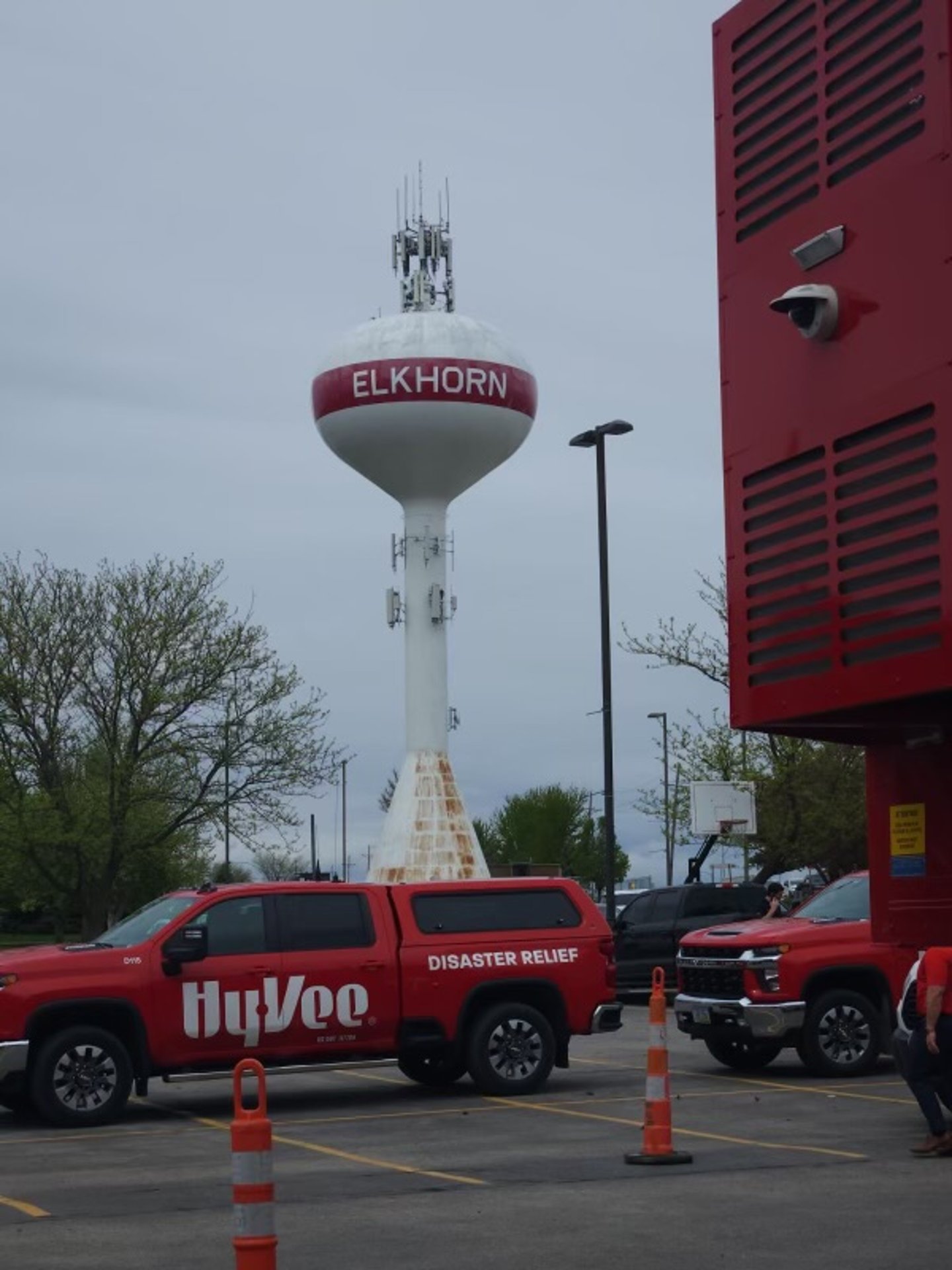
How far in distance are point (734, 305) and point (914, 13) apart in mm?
1863

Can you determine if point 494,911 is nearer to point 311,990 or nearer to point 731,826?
point 311,990

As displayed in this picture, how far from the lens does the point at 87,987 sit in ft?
52.7

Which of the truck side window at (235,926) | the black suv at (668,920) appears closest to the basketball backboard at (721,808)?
the black suv at (668,920)

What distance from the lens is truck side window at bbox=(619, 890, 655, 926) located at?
30.9 metres

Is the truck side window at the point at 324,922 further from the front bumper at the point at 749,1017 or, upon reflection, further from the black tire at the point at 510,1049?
the front bumper at the point at 749,1017

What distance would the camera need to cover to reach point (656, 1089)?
12344mm

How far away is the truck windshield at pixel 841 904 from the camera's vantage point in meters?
19.1

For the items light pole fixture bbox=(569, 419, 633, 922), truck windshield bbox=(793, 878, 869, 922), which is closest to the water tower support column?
light pole fixture bbox=(569, 419, 633, 922)

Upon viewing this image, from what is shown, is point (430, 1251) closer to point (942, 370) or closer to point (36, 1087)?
point (942, 370)

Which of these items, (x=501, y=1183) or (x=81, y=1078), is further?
(x=81, y=1078)

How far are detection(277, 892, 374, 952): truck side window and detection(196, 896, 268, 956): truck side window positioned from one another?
0.19 metres

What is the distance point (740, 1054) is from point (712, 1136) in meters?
5.29

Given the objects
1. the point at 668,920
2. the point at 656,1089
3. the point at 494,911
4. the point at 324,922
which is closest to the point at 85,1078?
the point at 324,922

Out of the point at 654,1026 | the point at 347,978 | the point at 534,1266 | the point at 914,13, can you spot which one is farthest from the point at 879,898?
the point at 347,978
